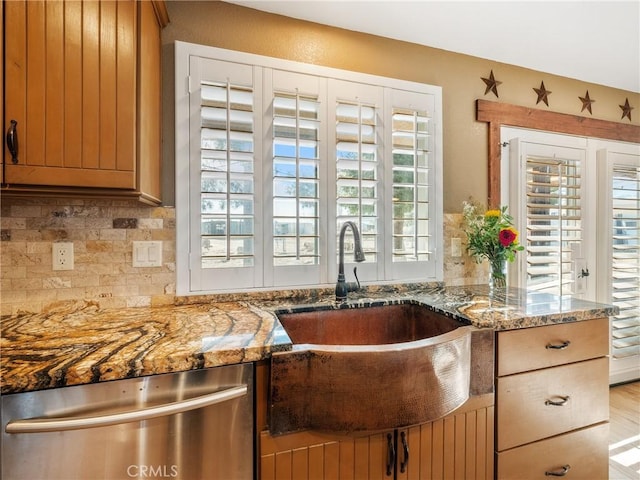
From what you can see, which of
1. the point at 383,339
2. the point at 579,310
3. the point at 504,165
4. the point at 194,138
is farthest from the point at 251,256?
the point at 504,165

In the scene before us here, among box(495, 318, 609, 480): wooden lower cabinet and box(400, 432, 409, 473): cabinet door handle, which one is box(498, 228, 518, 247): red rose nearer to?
box(495, 318, 609, 480): wooden lower cabinet

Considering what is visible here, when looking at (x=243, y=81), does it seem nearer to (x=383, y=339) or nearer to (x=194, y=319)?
(x=194, y=319)

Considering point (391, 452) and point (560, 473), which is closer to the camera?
point (391, 452)

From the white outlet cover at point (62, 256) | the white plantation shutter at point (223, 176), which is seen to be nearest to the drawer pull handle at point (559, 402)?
the white plantation shutter at point (223, 176)

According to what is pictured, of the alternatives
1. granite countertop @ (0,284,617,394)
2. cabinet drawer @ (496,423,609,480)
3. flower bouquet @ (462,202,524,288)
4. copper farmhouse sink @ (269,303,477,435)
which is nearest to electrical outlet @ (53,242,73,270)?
granite countertop @ (0,284,617,394)

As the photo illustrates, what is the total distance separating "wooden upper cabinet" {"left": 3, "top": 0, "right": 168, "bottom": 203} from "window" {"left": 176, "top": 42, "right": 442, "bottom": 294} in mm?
355

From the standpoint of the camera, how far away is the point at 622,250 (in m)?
2.67

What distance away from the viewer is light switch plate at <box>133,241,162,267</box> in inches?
59.2

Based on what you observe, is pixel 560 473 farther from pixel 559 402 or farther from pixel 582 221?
pixel 582 221

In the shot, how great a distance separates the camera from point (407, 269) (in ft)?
6.41

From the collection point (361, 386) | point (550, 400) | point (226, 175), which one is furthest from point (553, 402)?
point (226, 175)

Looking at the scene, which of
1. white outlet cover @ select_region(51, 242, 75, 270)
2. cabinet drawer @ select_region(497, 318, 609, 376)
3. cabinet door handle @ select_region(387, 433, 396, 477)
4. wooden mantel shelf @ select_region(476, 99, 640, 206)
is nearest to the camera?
cabinet door handle @ select_region(387, 433, 396, 477)

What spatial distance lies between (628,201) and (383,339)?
8.32 feet

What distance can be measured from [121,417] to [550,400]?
1.53 meters
